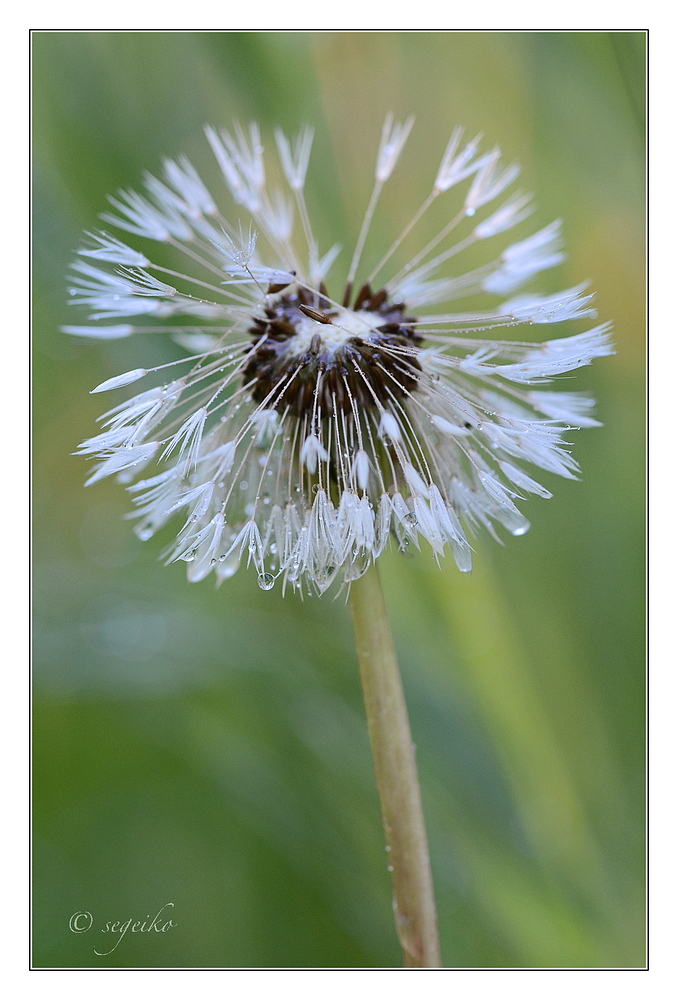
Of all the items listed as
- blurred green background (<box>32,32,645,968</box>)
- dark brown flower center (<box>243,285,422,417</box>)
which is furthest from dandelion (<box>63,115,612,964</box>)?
blurred green background (<box>32,32,645,968</box>)

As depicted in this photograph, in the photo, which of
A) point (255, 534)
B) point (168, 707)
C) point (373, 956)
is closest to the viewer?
point (255, 534)

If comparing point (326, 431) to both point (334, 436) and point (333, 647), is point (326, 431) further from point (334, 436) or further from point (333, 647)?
point (333, 647)

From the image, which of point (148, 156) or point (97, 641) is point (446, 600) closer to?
point (97, 641)

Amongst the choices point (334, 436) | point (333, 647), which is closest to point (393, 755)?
point (334, 436)

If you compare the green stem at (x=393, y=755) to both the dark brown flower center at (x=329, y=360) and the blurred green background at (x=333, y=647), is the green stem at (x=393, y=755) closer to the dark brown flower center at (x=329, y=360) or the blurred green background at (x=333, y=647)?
the dark brown flower center at (x=329, y=360)

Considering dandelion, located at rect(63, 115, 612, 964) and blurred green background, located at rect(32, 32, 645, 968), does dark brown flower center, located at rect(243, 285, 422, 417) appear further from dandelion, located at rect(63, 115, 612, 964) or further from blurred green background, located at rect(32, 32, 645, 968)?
blurred green background, located at rect(32, 32, 645, 968)

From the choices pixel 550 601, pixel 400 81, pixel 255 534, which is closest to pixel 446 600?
pixel 550 601
